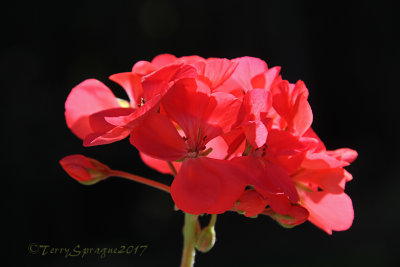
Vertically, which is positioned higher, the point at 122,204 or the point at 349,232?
the point at 122,204

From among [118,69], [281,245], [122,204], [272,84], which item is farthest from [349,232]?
[272,84]

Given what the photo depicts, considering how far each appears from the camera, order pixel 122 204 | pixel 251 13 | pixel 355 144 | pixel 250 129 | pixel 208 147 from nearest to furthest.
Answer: pixel 250 129 → pixel 208 147 → pixel 122 204 → pixel 251 13 → pixel 355 144

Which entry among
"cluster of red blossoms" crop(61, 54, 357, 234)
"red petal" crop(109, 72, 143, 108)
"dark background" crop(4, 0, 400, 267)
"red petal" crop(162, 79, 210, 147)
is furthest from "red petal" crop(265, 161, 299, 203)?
"dark background" crop(4, 0, 400, 267)

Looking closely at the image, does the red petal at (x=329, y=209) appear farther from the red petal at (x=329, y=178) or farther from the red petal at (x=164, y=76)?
the red petal at (x=164, y=76)

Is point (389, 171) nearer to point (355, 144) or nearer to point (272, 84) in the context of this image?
point (355, 144)

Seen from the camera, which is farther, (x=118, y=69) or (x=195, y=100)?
(x=118, y=69)
